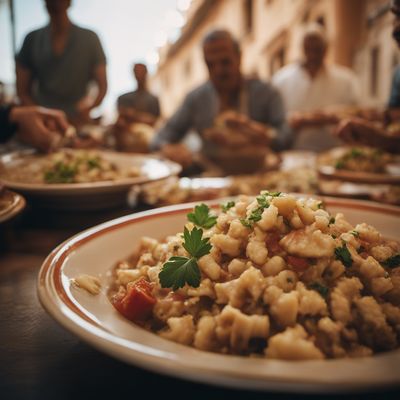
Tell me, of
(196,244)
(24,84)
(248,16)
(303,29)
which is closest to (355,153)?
(196,244)

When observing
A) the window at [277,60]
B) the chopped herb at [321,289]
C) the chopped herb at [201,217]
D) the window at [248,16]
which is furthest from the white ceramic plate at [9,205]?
the window at [248,16]

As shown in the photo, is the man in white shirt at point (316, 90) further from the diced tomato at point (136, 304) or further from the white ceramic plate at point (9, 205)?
the diced tomato at point (136, 304)

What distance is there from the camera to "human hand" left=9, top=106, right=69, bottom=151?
67.9 inches

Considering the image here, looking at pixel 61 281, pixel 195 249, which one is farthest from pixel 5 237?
pixel 195 249

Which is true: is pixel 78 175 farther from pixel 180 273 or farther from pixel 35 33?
pixel 35 33

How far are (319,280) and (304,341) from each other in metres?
0.14

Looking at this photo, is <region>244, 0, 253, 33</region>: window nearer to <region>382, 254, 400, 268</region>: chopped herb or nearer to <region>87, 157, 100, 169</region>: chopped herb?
<region>87, 157, 100, 169</region>: chopped herb

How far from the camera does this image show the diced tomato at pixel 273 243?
669 mm

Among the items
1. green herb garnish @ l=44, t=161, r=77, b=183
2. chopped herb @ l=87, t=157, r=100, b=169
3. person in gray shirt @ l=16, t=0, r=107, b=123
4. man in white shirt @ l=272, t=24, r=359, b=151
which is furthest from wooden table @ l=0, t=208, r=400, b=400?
man in white shirt @ l=272, t=24, r=359, b=151

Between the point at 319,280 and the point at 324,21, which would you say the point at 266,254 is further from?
the point at 324,21

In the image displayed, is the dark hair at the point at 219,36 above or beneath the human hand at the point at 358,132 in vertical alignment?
above

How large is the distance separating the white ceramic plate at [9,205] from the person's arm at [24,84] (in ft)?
9.55

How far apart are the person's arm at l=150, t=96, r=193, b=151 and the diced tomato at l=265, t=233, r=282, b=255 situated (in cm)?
317

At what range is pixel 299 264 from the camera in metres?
0.64
